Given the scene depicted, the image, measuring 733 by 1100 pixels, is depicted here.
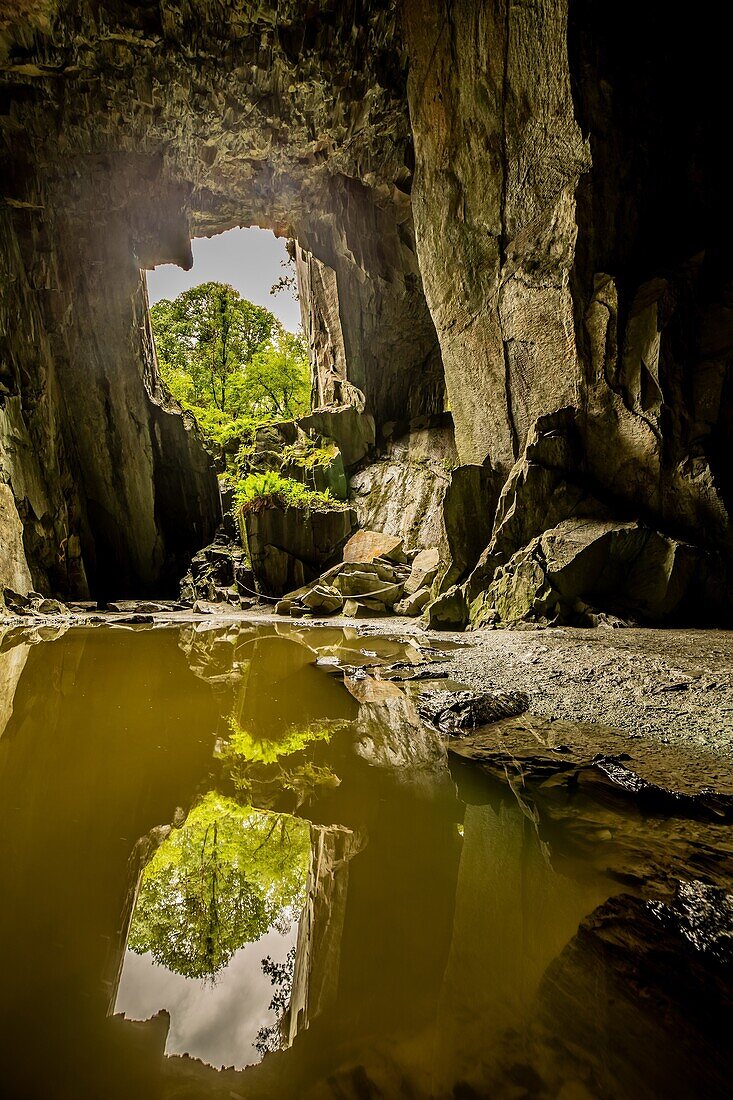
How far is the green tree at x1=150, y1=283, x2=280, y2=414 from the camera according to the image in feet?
66.8

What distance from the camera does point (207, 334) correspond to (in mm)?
20719

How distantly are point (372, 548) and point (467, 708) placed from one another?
31.0 feet

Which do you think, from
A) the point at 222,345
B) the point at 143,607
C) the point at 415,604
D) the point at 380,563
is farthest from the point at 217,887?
the point at 222,345

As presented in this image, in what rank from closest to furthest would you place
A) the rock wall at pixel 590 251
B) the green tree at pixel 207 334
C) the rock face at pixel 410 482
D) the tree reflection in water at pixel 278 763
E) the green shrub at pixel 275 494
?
the tree reflection in water at pixel 278 763
the rock wall at pixel 590 251
the green shrub at pixel 275 494
the rock face at pixel 410 482
the green tree at pixel 207 334

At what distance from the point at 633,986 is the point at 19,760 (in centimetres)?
258

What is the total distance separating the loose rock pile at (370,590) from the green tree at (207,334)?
12.4m

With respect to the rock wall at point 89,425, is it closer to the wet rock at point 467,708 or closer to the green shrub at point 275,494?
the green shrub at point 275,494

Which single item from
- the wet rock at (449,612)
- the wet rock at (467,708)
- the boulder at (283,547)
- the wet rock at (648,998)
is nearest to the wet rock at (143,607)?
the boulder at (283,547)

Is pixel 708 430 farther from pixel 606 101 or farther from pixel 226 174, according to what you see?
pixel 226 174

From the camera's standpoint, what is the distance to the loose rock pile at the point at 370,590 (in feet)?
32.3

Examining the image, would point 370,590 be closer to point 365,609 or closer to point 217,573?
point 365,609

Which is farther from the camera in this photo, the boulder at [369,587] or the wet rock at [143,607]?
the wet rock at [143,607]

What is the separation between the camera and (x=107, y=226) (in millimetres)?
13211

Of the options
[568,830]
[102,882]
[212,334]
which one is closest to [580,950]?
[568,830]
